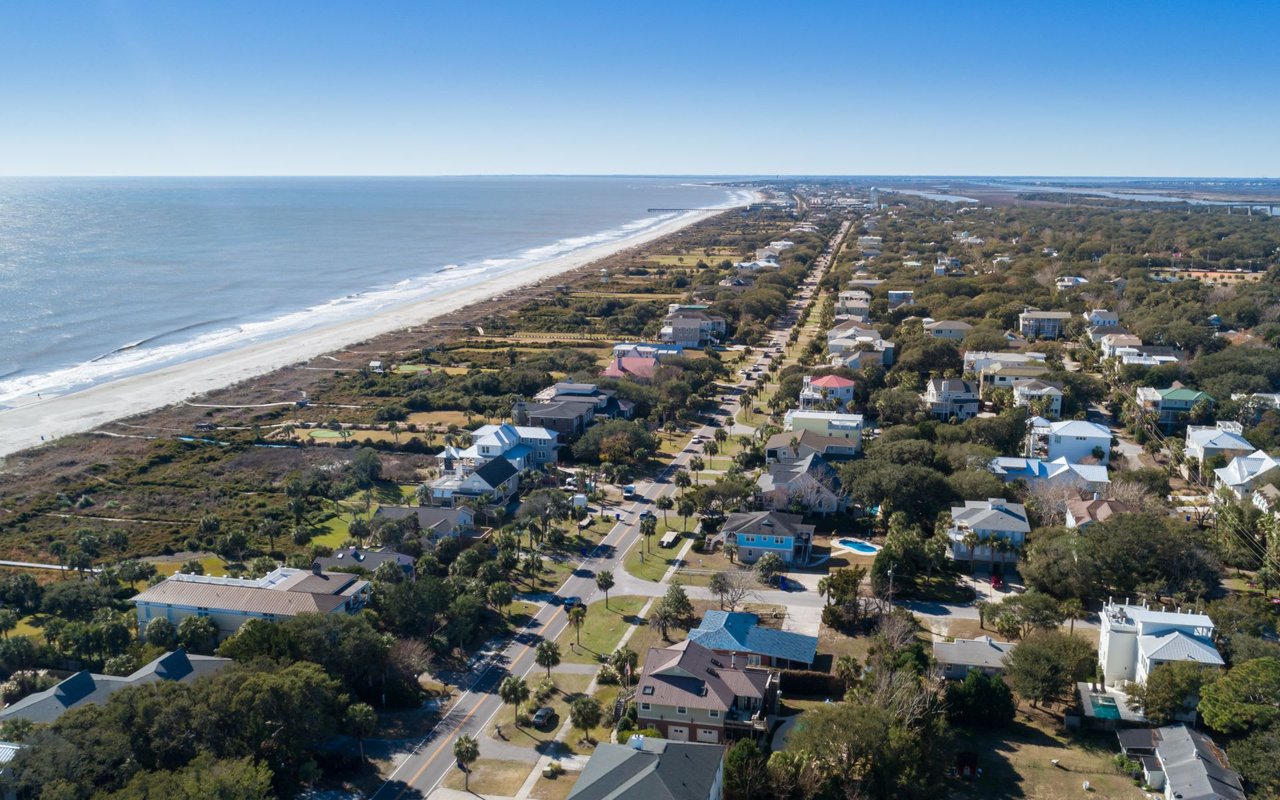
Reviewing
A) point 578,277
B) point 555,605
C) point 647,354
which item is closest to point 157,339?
point 647,354

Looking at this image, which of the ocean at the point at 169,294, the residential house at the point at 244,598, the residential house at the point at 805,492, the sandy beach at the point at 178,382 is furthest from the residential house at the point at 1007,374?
the ocean at the point at 169,294

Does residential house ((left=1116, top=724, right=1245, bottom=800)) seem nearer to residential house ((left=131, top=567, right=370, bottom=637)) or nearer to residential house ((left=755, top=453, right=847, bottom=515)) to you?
residential house ((left=755, top=453, right=847, bottom=515))

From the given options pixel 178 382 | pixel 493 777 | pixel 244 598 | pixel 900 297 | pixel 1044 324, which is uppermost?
pixel 244 598

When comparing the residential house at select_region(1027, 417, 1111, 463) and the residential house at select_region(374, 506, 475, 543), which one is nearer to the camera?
the residential house at select_region(374, 506, 475, 543)

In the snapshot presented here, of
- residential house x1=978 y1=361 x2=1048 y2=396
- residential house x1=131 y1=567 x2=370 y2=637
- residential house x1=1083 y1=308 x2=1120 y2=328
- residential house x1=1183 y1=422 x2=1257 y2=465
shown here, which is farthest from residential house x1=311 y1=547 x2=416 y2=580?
residential house x1=1083 y1=308 x2=1120 y2=328

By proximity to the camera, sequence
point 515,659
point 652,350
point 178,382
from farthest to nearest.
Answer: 1. point 652,350
2. point 178,382
3. point 515,659

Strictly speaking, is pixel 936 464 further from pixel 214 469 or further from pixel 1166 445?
pixel 214 469

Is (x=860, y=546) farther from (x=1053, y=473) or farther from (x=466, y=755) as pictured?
(x=466, y=755)

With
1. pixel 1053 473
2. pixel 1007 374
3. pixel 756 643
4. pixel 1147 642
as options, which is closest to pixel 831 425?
pixel 1053 473
